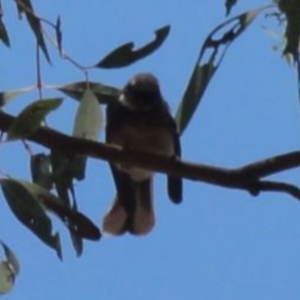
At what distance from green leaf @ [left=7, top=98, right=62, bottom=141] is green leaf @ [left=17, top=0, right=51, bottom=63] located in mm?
165

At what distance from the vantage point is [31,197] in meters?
1.48

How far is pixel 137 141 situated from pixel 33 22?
3.83ft

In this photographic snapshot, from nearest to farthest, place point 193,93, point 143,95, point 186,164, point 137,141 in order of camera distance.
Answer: point 186,164
point 193,93
point 137,141
point 143,95

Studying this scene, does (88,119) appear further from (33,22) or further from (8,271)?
(8,271)

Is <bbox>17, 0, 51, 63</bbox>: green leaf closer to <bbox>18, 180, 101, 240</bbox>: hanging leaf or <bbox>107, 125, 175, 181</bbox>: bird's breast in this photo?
<bbox>18, 180, 101, 240</bbox>: hanging leaf

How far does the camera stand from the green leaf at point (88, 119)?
1.60m

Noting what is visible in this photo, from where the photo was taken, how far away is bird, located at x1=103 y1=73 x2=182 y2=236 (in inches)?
Answer: 107

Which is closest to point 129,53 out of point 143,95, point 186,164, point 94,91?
point 94,91

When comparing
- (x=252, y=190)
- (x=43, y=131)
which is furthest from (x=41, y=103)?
(x=252, y=190)

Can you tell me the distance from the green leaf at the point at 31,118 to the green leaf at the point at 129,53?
0.18 metres

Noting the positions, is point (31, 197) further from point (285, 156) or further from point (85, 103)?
point (285, 156)

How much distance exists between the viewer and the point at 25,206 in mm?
1468

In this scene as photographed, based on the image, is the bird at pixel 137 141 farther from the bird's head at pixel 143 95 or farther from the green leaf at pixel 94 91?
the green leaf at pixel 94 91

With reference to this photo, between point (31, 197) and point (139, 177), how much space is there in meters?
1.43
